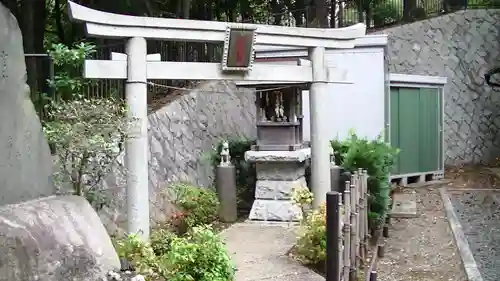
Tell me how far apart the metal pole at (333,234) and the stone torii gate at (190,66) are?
2.45 meters

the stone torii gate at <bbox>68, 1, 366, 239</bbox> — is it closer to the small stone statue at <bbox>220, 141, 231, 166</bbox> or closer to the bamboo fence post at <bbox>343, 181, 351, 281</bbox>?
the small stone statue at <bbox>220, 141, 231, 166</bbox>

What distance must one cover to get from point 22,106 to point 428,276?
5139mm

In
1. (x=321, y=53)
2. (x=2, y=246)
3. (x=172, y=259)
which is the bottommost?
(x=172, y=259)

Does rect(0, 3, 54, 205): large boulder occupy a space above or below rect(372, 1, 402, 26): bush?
below

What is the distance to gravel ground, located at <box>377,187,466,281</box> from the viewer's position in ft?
24.4

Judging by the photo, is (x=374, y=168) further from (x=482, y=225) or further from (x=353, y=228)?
(x=353, y=228)

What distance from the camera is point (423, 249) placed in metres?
8.63

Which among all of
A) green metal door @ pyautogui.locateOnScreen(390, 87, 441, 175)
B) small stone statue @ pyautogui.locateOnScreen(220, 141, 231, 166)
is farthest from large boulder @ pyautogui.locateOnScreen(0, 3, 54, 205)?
green metal door @ pyautogui.locateOnScreen(390, 87, 441, 175)

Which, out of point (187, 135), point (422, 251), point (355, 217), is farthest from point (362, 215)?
point (187, 135)

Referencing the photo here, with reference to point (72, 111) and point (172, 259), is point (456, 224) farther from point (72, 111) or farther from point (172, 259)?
point (72, 111)

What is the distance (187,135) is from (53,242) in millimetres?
6338

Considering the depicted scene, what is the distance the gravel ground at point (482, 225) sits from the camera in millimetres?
7836

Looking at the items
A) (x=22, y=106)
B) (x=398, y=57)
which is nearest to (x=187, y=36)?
(x=22, y=106)

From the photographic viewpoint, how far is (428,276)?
7.35 meters
